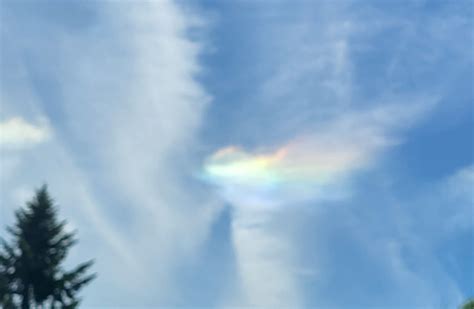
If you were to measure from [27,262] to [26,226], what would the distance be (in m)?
2.34

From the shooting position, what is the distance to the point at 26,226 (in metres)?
34.5

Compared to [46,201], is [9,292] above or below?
below

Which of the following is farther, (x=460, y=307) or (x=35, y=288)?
(x=460, y=307)

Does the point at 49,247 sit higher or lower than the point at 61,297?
higher

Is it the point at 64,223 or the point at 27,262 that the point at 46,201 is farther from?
the point at 27,262

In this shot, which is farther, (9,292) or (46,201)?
(46,201)

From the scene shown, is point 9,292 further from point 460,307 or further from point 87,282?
point 460,307

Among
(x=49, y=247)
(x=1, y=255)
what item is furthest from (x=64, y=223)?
(x=1, y=255)

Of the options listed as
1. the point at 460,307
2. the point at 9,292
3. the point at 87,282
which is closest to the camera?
the point at 9,292

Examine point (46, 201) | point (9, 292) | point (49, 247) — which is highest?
point (46, 201)

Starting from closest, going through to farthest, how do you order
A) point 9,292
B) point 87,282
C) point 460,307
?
point 9,292 < point 87,282 < point 460,307

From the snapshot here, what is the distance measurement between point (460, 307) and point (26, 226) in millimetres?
30162

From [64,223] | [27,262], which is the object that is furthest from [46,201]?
[27,262]

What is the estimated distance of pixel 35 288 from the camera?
33.4 meters
